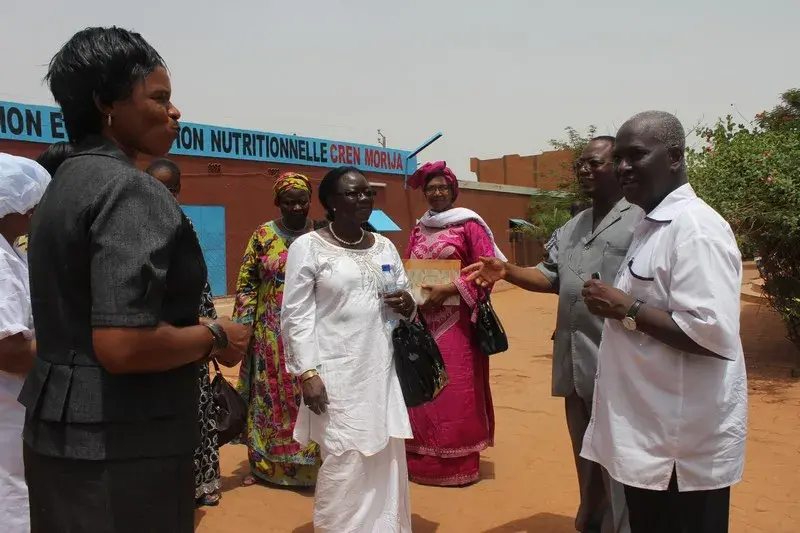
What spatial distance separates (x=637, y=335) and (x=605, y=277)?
1.02 meters

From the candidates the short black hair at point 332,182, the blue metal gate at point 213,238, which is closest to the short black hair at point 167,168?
the short black hair at point 332,182

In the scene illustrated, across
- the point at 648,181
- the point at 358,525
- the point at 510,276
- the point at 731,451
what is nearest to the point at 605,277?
the point at 510,276

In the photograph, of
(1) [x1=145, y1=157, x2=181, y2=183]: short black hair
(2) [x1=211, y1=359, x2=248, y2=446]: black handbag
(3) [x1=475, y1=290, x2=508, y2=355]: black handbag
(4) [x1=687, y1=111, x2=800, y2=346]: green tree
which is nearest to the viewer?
(2) [x1=211, y1=359, x2=248, y2=446]: black handbag

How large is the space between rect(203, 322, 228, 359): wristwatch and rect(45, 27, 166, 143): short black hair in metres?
0.58

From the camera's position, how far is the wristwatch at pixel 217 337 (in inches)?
68.0

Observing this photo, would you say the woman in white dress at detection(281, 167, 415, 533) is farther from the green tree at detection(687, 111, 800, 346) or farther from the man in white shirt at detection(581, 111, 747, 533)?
the green tree at detection(687, 111, 800, 346)

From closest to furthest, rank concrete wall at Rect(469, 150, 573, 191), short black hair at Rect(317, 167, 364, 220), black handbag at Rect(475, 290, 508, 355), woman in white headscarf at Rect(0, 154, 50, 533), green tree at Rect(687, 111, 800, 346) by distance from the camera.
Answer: woman in white headscarf at Rect(0, 154, 50, 533)
short black hair at Rect(317, 167, 364, 220)
black handbag at Rect(475, 290, 508, 355)
green tree at Rect(687, 111, 800, 346)
concrete wall at Rect(469, 150, 573, 191)

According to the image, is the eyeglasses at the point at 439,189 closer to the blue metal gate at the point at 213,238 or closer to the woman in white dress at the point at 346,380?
the woman in white dress at the point at 346,380

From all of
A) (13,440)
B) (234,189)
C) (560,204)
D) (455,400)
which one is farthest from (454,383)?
(560,204)

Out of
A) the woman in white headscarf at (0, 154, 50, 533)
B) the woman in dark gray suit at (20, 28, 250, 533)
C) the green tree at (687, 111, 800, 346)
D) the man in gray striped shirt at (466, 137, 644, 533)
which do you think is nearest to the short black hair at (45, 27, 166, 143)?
the woman in dark gray suit at (20, 28, 250, 533)

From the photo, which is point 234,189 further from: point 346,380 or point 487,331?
point 346,380

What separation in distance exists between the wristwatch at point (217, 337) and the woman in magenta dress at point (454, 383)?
120 inches

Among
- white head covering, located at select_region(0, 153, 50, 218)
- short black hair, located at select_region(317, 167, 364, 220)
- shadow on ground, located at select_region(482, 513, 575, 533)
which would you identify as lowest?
shadow on ground, located at select_region(482, 513, 575, 533)

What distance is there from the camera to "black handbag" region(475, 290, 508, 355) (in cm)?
479
